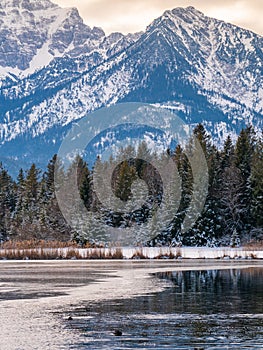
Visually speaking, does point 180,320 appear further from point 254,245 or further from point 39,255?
point 254,245

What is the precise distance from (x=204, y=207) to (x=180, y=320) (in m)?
65.9

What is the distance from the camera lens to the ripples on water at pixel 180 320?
22672 millimetres

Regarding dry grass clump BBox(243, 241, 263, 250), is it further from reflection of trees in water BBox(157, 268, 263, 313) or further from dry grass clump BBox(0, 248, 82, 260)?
reflection of trees in water BBox(157, 268, 263, 313)

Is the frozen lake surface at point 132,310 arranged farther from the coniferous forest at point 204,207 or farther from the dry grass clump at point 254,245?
the coniferous forest at point 204,207

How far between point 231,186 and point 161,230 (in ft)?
32.6

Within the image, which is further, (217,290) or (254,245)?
(254,245)

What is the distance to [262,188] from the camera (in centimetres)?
9138

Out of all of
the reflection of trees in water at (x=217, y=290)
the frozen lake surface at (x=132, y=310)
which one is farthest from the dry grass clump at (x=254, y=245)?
the frozen lake surface at (x=132, y=310)

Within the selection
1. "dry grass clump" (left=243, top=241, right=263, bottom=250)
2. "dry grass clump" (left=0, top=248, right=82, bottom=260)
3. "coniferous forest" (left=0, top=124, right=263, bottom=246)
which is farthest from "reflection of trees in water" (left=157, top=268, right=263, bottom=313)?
"coniferous forest" (left=0, top=124, right=263, bottom=246)

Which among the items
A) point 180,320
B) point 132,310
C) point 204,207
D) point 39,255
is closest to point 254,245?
point 204,207

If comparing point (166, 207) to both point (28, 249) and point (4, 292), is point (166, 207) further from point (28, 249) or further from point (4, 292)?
point (4, 292)

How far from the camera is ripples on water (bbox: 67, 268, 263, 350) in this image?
22672 mm

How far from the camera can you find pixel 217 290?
3628 centimetres


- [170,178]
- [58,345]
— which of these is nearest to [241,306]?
[58,345]
